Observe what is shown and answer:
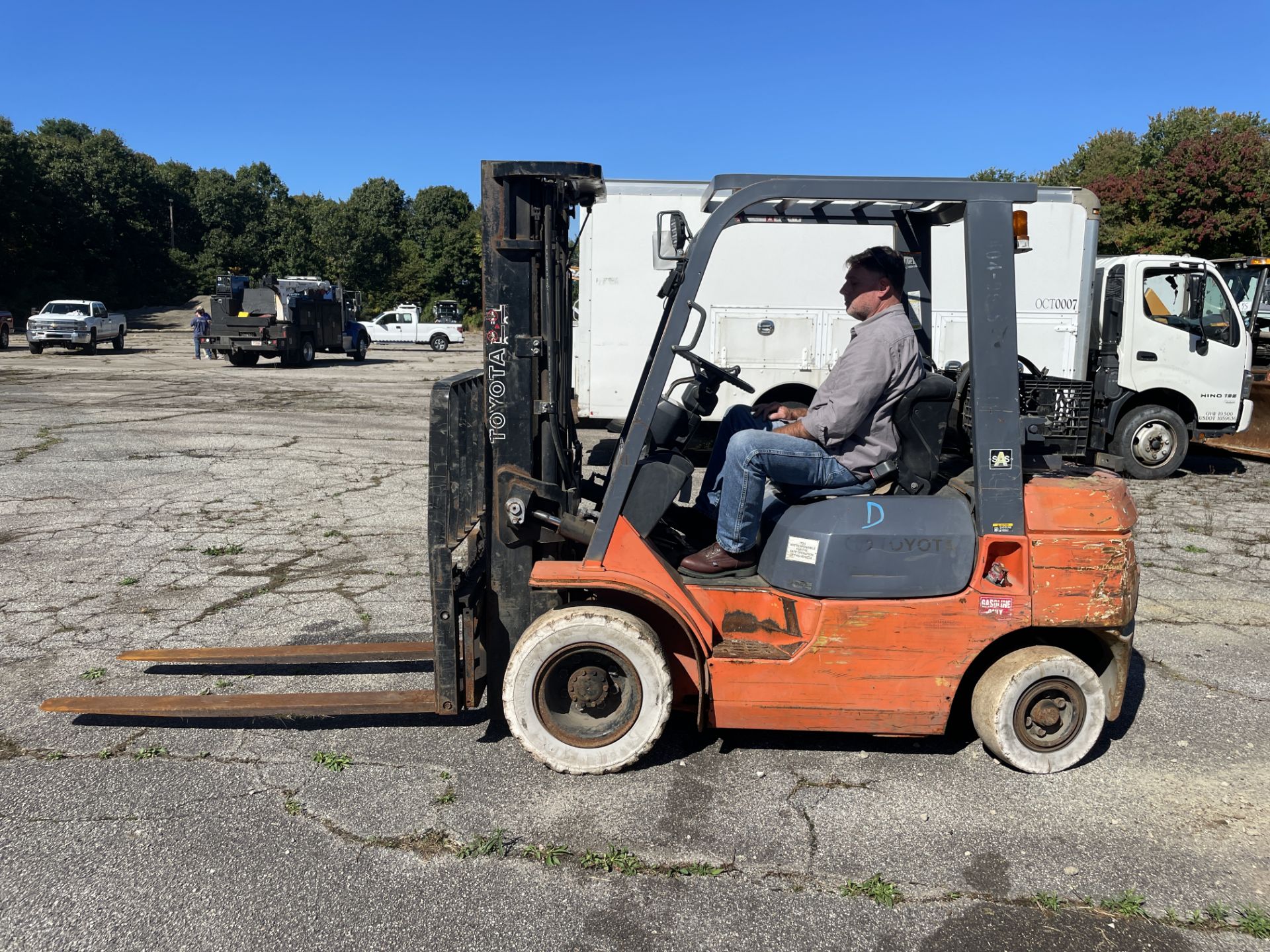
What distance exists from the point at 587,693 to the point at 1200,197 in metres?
35.9

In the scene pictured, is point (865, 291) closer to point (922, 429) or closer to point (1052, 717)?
point (922, 429)

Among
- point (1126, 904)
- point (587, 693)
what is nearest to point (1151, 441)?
point (1126, 904)

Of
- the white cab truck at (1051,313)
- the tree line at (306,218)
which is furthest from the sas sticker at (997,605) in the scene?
the tree line at (306,218)

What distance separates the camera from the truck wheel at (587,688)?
155 inches

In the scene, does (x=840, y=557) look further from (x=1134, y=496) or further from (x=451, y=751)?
(x=1134, y=496)

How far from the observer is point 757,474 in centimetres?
395

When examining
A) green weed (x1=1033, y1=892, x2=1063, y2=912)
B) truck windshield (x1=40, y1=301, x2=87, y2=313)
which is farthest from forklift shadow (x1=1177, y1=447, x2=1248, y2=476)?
truck windshield (x1=40, y1=301, x2=87, y2=313)

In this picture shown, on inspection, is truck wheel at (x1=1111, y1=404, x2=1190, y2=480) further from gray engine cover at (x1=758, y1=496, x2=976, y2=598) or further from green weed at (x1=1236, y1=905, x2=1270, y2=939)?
green weed at (x1=1236, y1=905, x2=1270, y2=939)

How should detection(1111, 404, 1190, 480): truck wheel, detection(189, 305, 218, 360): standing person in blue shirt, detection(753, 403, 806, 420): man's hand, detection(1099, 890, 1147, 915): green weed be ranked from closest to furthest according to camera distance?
detection(1099, 890, 1147, 915): green weed
detection(753, 403, 806, 420): man's hand
detection(1111, 404, 1190, 480): truck wheel
detection(189, 305, 218, 360): standing person in blue shirt

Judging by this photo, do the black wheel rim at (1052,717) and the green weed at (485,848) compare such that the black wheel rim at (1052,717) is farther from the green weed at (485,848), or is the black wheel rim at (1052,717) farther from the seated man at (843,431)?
the green weed at (485,848)

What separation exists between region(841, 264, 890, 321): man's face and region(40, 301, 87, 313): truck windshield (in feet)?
114

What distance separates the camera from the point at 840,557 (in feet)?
12.9

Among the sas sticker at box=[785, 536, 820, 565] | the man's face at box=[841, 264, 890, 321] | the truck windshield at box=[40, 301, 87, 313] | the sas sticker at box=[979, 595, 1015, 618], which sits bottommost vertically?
the sas sticker at box=[979, 595, 1015, 618]

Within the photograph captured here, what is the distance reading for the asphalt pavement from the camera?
3113mm
